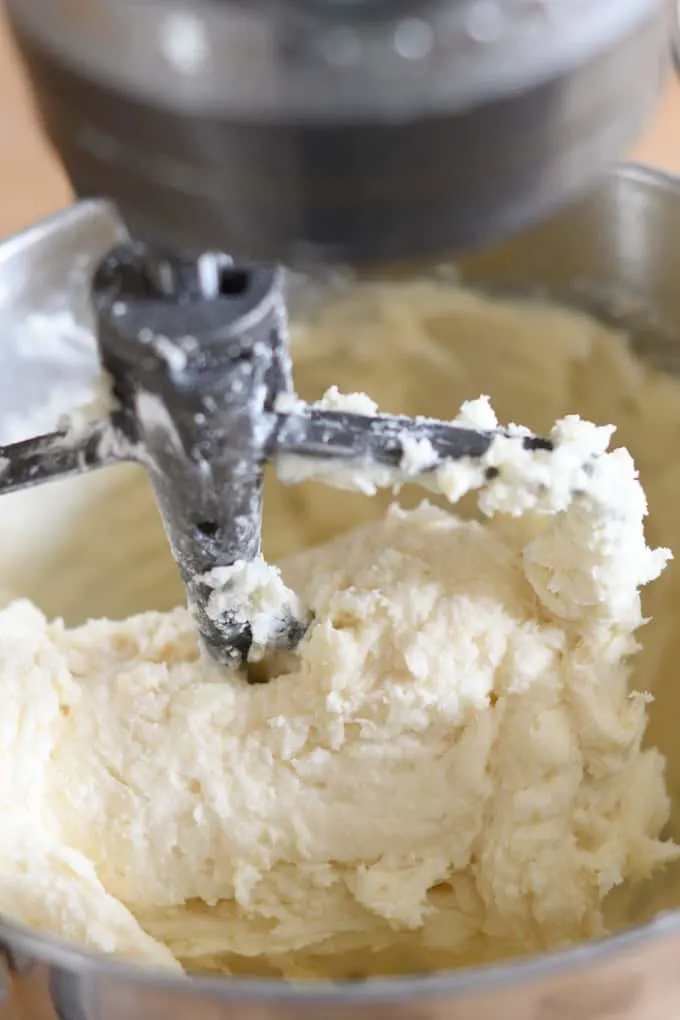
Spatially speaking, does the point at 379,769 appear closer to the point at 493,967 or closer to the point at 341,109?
the point at 493,967

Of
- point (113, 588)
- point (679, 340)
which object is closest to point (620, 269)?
point (679, 340)

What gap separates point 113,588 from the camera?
807mm

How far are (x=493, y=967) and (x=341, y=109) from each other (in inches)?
11.5

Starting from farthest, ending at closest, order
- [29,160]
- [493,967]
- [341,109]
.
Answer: [29,160]
[493,967]
[341,109]

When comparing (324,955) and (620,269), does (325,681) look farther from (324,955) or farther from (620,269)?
(620,269)

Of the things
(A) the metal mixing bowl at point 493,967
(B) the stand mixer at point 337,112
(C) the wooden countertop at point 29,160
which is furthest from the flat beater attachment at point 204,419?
(C) the wooden countertop at point 29,160

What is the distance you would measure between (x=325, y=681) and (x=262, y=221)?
34 centimetres

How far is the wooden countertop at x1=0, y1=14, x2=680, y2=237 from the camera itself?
2.93ft

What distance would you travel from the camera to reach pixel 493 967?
397 mm

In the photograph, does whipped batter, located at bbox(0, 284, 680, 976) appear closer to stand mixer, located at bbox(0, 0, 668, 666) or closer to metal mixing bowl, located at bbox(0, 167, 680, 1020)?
metal mixing bowl, located at bbox(0, 167, 680, 1020)

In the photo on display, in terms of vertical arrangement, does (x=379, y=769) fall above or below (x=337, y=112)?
below

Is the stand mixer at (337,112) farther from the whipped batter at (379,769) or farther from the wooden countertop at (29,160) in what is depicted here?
the wooden countertop at (29,160)

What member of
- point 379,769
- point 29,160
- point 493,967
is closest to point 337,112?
point 493,967

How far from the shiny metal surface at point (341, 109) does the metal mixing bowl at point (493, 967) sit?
0.83ft
